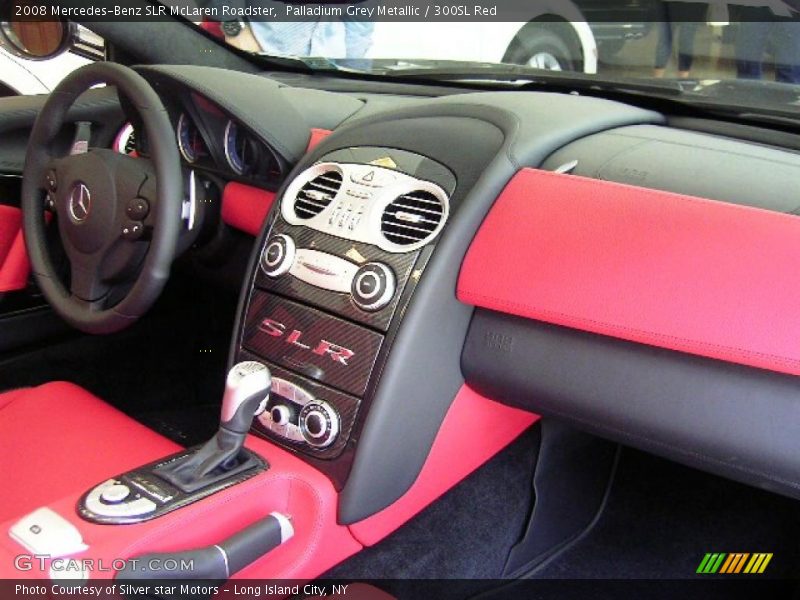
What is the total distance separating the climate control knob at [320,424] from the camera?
1.17 m

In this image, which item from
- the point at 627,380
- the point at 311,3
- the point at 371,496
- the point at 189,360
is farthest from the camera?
the point at 311,3

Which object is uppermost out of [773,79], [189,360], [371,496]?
[773,79]

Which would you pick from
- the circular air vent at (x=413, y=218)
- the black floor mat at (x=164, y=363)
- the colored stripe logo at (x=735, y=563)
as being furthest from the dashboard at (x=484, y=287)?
the colored stripe logo at (x=735, y=563)

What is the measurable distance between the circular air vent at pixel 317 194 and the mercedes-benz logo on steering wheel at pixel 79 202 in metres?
0.36

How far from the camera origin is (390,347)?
1141mm

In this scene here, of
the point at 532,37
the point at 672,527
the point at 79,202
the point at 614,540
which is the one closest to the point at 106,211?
the point at 79,202

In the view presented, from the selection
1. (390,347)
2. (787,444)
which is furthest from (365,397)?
(787,444)

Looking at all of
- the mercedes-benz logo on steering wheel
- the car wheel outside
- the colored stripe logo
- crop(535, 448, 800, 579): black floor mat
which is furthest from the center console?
the car wheel outside

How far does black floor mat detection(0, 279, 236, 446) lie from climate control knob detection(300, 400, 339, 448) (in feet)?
2.27

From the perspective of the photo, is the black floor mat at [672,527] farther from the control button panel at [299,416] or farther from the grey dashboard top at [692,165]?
the grey dashboard top at [692,165]

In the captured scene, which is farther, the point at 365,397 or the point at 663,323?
the point at 365,397

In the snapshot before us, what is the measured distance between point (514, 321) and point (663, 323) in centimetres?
24

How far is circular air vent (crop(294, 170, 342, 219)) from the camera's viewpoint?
4.24ft

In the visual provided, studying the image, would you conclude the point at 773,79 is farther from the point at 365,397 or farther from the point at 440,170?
the point at 365,397
